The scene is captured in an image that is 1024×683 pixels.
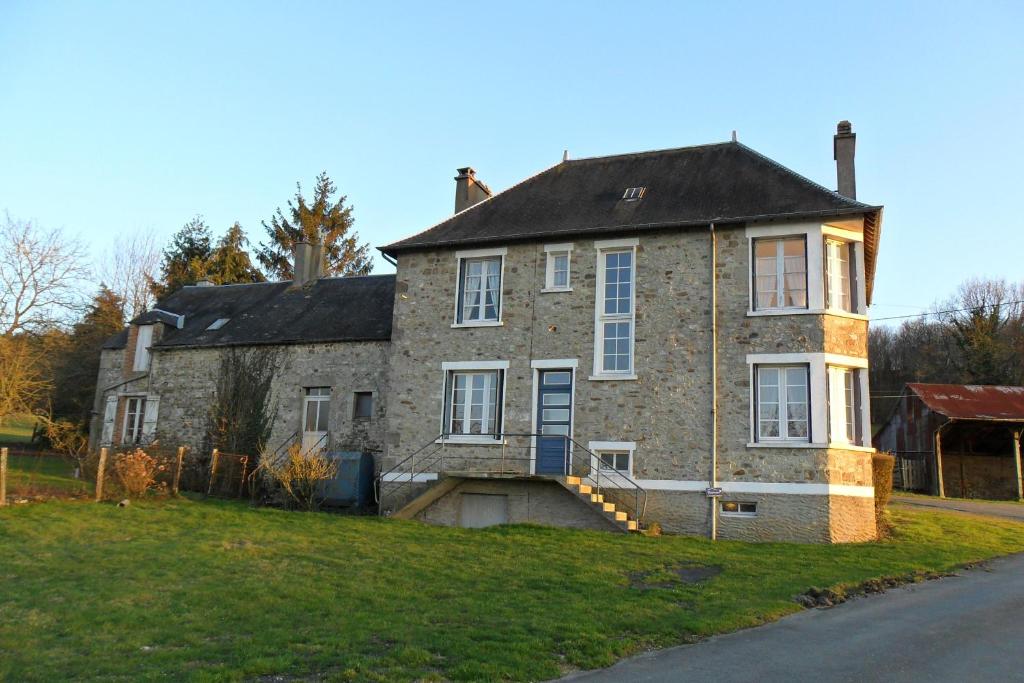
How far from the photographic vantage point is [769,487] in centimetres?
1655

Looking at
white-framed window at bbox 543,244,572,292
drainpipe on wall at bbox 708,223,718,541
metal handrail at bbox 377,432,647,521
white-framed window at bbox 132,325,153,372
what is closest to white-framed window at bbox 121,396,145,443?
white-framed window at bbox 132,325,153,372

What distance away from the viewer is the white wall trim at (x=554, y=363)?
1848 centimetres

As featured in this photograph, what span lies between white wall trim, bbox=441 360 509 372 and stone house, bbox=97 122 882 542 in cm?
4

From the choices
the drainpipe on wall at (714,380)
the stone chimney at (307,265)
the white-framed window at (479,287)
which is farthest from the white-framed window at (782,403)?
the stone chimney at (307,265)

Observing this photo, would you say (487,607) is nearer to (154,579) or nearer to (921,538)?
(154,579)

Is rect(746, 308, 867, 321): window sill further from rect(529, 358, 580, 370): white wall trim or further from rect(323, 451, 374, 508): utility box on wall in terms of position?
rect(323, 451, 374, 508): utility box on wall

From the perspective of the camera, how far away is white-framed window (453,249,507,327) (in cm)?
1959

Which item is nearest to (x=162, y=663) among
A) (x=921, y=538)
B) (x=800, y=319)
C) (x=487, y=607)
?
(x=487, y=607)

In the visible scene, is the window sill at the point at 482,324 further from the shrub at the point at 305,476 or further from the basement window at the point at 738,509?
the basement window at the point at 738,509

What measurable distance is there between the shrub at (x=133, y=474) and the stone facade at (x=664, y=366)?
5689 mm

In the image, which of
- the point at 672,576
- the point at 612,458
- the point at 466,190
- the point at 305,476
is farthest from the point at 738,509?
the point at 466,190

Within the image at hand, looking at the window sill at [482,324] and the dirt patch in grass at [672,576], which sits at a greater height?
the window sill at [482,324]

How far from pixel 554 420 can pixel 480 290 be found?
12.5ft

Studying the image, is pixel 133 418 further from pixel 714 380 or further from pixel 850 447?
pixel 850 447
